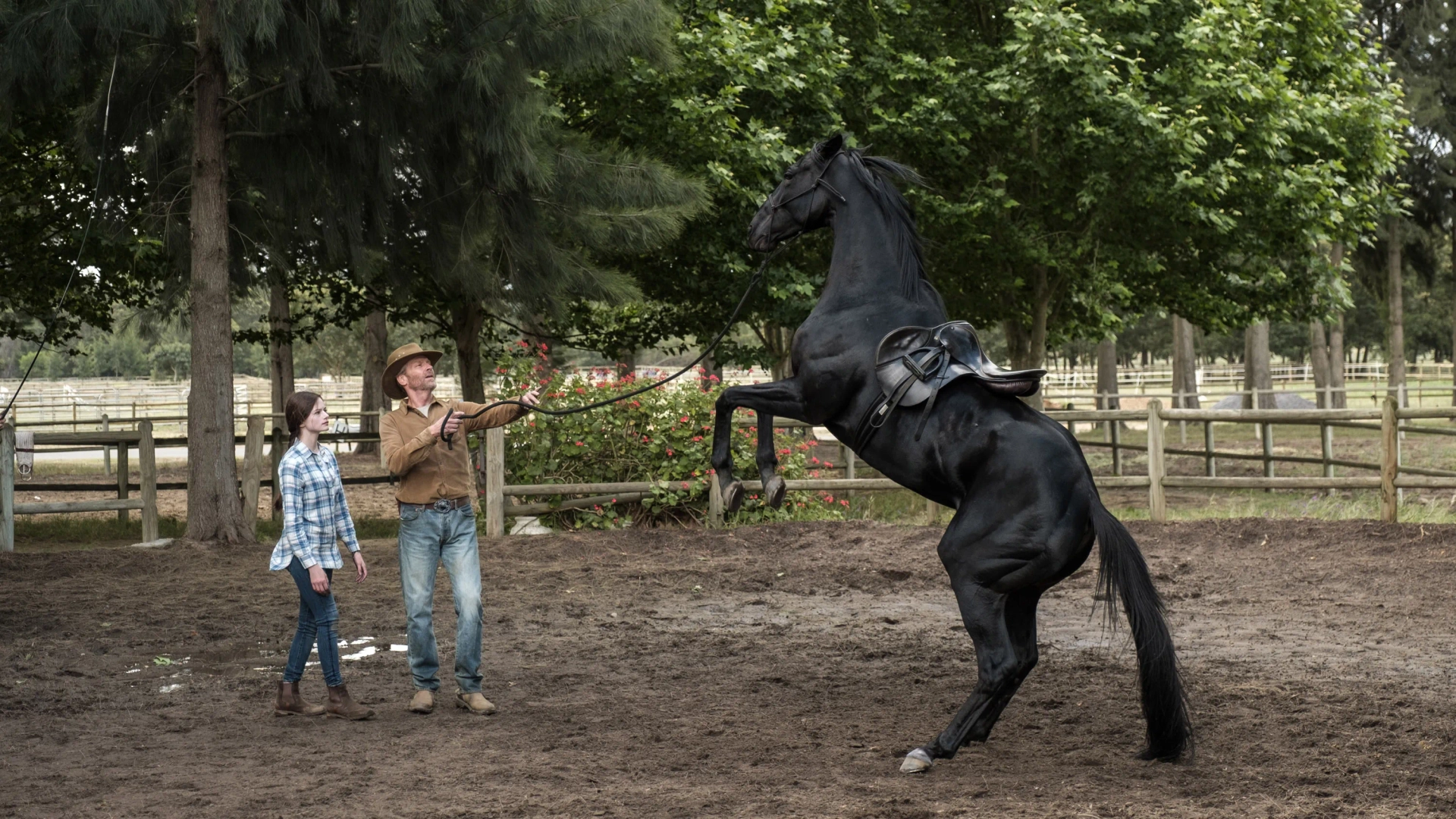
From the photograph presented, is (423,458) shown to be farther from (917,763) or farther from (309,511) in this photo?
(917,763)

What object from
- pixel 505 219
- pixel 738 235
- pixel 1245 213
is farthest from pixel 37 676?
pixel 1245 213

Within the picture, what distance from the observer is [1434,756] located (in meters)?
4.35

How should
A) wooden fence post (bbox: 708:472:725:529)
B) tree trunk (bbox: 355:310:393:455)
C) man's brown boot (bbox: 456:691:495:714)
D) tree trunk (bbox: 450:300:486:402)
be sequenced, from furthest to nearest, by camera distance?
tree trunk (bbox: 355:310:393:455)
tree trunk (bbox: 450:300:486:402)
wooden fence post (bbox: 708:472:725:529)
man's brown boot (bbox: 456:691:495:714)

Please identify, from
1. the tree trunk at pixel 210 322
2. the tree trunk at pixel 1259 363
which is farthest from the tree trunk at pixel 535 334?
the tree trunk at pixel 1259 363

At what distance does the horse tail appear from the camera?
14.0 feet

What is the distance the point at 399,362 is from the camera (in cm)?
528

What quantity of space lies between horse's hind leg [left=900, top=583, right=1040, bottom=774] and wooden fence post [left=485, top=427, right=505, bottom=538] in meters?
7.13

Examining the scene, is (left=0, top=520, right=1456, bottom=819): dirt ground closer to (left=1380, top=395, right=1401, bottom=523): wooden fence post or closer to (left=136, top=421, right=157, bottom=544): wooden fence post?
(left=1380, top=395, right=1401, bottom=523): wooden fence post

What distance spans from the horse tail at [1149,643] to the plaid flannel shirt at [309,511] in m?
3.02

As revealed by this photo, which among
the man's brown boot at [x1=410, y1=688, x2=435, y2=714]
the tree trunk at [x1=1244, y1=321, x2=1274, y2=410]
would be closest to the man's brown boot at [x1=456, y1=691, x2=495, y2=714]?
the man's brown boot at [x1=410, y1=688, x2=435, y2=714]

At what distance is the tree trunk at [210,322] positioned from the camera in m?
10.2

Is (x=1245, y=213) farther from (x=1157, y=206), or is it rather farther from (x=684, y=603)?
(x=684, y=603)

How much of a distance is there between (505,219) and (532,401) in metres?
5.79

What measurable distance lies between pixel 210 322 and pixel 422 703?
20.4 feet
